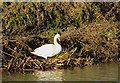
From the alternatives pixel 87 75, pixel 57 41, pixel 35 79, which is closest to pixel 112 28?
pixel 57 41

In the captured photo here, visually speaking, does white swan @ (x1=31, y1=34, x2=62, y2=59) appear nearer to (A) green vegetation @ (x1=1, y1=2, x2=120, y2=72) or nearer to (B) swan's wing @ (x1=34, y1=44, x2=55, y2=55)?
(B) swan's wing @ (x1=34, y1=44, x2=55, y2=55)

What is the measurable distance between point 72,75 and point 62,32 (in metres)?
2.11

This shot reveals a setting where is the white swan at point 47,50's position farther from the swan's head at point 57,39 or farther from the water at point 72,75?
the water at point 72,75

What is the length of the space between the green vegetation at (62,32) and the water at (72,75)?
35 cm

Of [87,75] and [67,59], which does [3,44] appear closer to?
[67,59]

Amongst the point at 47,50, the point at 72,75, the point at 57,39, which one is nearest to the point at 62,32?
the point at 57,39

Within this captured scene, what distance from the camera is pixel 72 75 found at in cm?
835

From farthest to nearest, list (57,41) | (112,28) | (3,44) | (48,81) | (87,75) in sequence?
(112,28), (57,41), (3,44), (87,75), (48,81)

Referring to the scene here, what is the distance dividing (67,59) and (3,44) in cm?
156

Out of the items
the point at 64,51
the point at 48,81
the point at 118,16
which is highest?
the point at 118,16

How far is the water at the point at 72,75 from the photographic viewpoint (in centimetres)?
803

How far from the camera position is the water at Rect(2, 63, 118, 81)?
8031 millimetres

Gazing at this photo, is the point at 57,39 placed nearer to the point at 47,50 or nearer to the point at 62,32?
the point at 62,32

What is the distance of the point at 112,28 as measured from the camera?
1079cm
